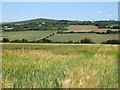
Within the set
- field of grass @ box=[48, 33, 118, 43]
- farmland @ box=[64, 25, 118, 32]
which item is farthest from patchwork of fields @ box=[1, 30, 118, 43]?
farmland @ box=[64, 25, 118, 32]

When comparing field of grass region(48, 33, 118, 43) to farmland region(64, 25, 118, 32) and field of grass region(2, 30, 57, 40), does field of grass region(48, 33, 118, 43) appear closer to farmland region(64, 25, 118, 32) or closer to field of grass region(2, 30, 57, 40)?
farmland region(64, 25, 118, 32)

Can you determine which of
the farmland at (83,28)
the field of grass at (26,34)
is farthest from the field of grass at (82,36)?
the field of grass at (26,34)

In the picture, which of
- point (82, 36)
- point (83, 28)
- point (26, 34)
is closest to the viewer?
point (26, 34)

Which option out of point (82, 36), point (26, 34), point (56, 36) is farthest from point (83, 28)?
point (26, 34)

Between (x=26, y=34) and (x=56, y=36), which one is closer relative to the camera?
(x=26, y=34)

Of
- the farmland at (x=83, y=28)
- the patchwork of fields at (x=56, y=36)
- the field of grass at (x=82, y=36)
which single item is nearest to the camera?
the patchwork of fields at (x=56, y=36)

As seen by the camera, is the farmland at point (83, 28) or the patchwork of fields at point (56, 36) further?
the farmland at point (83, 28)

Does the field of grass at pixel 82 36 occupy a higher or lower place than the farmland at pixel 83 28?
lower

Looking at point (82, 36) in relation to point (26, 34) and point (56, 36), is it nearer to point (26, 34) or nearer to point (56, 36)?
point (56, 36)

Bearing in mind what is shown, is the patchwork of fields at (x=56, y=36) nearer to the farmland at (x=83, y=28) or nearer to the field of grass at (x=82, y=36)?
the field of grass at (x=82, y=36)

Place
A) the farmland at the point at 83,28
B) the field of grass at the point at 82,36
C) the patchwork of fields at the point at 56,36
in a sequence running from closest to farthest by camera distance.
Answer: the patchwork of fields at the point at 56,36, the field of grass at the point at 82,36, the farmland at the point at 83,28

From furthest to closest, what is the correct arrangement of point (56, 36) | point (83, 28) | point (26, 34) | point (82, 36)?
point (83, 28), point (82, 36), point (56, 36), point (26, 34)

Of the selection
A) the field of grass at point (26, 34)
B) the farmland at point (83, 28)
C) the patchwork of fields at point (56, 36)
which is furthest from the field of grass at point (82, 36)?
the field of grass at point (26, 34)

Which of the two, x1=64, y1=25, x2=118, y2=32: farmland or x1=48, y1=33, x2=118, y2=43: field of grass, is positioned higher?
x1=64, y1=25, x2=118, y2=32: farmland
